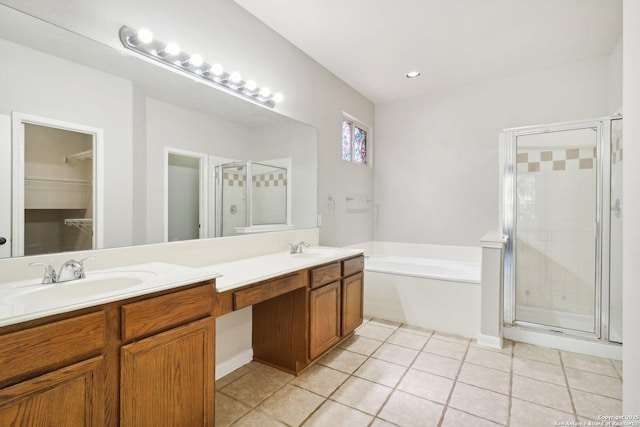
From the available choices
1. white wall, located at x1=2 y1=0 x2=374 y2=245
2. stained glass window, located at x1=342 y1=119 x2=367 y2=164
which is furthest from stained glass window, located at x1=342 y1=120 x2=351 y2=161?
white wall, located at x1=2 y1=0 x2=374 y2=245

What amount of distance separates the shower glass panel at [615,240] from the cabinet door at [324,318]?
215cm

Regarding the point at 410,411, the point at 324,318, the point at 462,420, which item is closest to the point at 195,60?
the point at 324,318

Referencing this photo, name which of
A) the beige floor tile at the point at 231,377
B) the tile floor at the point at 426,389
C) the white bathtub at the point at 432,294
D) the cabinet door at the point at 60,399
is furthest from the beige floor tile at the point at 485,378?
the cabinet door at the point at 60,399

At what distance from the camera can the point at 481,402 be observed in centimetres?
180

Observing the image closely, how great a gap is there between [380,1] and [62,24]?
1898mm

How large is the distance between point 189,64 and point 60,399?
5.71ft

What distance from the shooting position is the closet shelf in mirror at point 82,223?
145 cm

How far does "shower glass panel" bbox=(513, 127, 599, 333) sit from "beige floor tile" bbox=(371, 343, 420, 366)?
1.18 meters

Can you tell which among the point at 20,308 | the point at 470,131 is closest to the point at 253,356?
the point at 20,308

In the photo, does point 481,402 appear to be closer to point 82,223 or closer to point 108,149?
point 82,223

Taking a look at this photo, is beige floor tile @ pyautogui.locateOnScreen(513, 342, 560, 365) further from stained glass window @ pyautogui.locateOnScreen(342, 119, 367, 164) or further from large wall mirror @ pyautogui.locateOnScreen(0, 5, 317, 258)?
stained glass window @ pyautogui.locateOnScreen(342, 119, 367, 164)

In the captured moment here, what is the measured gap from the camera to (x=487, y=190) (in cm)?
362

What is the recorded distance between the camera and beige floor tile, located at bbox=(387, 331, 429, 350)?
2.56m

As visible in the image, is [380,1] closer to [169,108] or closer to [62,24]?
[169,108]
